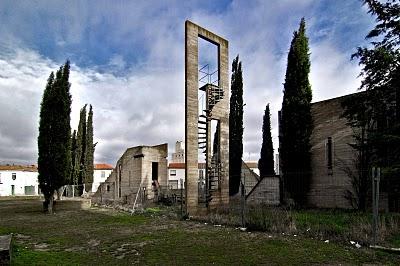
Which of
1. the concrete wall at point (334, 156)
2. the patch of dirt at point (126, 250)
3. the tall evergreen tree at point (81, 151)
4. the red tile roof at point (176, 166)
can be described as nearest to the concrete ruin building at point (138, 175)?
the tall evergreen tree at point (81, 151)

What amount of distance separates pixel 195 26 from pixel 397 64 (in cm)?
965

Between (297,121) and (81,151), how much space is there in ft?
85.2

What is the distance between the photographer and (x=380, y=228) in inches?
386

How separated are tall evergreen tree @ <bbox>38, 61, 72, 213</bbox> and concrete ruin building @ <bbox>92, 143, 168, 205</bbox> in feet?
25.6

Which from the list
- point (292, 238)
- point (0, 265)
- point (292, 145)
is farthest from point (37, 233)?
→ point (292, 145)

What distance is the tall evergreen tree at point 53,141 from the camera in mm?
20594

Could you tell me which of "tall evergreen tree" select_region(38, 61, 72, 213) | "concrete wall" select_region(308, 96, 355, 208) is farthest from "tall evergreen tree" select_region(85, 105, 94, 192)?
"concrete wall" select_region(308, 96, 355, 208)

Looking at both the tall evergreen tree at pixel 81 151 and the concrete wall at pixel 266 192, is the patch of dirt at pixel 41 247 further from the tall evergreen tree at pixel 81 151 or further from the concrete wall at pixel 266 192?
the tall evergreen tree at pixel 81 151

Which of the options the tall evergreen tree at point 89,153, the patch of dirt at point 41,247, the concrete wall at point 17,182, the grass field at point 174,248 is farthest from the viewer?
the concrete wall at point 17,182

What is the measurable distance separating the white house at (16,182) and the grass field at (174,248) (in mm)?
60469

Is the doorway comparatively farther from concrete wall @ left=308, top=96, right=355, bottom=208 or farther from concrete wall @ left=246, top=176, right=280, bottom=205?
concrete wall @ left=308, top=96, right=355, bottom=208

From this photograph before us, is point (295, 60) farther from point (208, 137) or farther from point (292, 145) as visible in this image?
point (208, 137)

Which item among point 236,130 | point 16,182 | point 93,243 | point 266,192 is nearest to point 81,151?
point 236,130

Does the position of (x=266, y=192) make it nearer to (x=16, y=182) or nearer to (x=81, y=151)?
(x=81, y=151)
